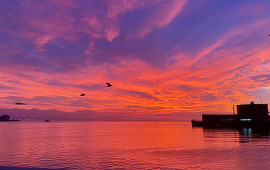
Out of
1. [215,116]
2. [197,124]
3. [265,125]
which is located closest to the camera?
[265,125]

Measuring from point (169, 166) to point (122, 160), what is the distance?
337 inches

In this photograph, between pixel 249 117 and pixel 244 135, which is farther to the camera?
pixel 249 117

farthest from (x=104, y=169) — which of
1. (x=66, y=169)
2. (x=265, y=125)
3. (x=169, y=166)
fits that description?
(x=265, y=125)

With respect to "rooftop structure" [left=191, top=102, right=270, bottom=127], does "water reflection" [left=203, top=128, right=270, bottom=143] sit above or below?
below

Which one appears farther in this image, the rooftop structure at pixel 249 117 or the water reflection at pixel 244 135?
the rooftop structure at pixel 249 117

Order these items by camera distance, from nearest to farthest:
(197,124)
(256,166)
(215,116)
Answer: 1. (256,166)
2. (215,116)
3. (197,124)

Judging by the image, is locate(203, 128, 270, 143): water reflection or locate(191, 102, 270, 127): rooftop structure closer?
locate(203, 128, 270, 143): water reflection

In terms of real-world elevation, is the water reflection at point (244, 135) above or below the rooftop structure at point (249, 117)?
below

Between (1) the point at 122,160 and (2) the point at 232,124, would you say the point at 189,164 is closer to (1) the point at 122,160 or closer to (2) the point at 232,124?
(1) the point at 122,160

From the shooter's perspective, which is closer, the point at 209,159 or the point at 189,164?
the point at 189,164

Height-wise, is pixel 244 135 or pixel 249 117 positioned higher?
pixel 249 117

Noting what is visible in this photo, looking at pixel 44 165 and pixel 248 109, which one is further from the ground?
pixel 248 109

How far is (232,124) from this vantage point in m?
163

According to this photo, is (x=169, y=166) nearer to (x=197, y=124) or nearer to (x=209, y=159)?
(x=209, y=159)
